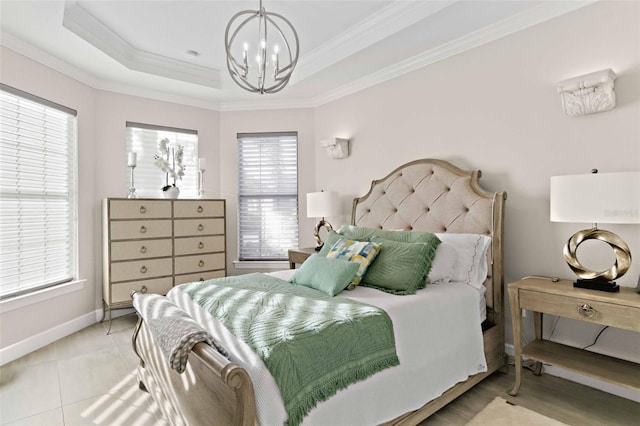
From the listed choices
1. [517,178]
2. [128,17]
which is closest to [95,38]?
[128,17]

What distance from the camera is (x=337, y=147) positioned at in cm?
394

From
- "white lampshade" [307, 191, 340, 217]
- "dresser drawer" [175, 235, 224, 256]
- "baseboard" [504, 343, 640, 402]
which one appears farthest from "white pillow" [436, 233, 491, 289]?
"dresser drawer" [175, 235, 224, 256]

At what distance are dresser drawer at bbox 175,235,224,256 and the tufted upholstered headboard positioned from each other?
1.63 metres

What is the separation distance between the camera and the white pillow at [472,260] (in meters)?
2.39

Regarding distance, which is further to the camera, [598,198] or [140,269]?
[140,269]

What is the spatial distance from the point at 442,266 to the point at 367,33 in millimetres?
1961

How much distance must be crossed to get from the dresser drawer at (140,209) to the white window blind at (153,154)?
511mm

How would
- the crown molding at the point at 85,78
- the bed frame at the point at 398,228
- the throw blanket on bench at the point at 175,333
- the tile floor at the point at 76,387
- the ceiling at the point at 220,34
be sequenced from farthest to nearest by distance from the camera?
the crown molding at the point at 85,78, the ceiling at the point at 220,34, the tile floor at the point at 76,387, the throw blanket on bench at the point at 175,333, the bed frame at the point at 398,228

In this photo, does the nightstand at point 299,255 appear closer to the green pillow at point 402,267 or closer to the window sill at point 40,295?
the green pillow at point 402,267

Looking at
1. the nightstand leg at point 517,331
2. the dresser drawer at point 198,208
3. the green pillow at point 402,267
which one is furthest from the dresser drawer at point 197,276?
the nightstand leg at point 517,331

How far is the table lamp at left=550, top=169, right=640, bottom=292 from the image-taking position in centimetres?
178

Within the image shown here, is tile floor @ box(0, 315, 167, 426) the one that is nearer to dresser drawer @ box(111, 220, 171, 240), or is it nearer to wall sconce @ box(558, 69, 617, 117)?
dresser drawer @ box(111, 220, 171, 240)

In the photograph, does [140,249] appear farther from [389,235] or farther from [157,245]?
[389,235]

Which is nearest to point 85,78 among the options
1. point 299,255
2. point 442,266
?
point 299,255
